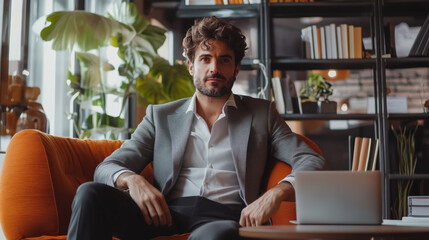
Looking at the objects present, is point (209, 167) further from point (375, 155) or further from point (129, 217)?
point (375, 155)

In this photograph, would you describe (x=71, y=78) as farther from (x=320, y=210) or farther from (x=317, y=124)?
(x=320, y=210)

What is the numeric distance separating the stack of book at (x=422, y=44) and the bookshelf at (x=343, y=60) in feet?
0.16

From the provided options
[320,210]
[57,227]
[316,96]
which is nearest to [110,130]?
[316,96]

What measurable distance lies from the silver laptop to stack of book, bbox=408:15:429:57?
2679 millimetres

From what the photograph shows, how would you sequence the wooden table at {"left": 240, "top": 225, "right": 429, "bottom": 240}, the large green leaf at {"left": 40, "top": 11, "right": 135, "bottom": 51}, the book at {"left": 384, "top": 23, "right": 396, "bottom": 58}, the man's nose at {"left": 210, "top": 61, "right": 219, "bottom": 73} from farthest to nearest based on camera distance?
the book at {"left": 384, "top": 23, "right": 396, "bottom": 58}, the large green leaf at {"left": 40, "top": 11, "right": 135, "bottom": 51}, the man's nose at {"left": 210, "top": 61, "right": 219, "bottom": 73}, the wooden table at {"left": 240, "top": 225, "right": 429, "bottom": 240}

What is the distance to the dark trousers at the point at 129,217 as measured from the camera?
→ 58.2 inches

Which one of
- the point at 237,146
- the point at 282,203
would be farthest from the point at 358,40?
the point at 282,203

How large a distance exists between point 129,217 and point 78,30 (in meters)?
1.81

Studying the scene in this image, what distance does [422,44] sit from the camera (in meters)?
3.77

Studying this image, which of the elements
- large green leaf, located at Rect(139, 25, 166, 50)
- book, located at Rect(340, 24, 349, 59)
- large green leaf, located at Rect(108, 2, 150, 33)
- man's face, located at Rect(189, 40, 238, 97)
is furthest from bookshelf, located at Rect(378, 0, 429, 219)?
man's face, located at Rect(189, 40, 238, 97)

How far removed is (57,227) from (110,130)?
175cm

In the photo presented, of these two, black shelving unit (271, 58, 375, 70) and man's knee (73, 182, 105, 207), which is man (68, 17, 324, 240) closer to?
man's knee (73, 182, 105, 207)

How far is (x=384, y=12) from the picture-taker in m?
4.02

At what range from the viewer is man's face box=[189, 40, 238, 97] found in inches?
84.2
